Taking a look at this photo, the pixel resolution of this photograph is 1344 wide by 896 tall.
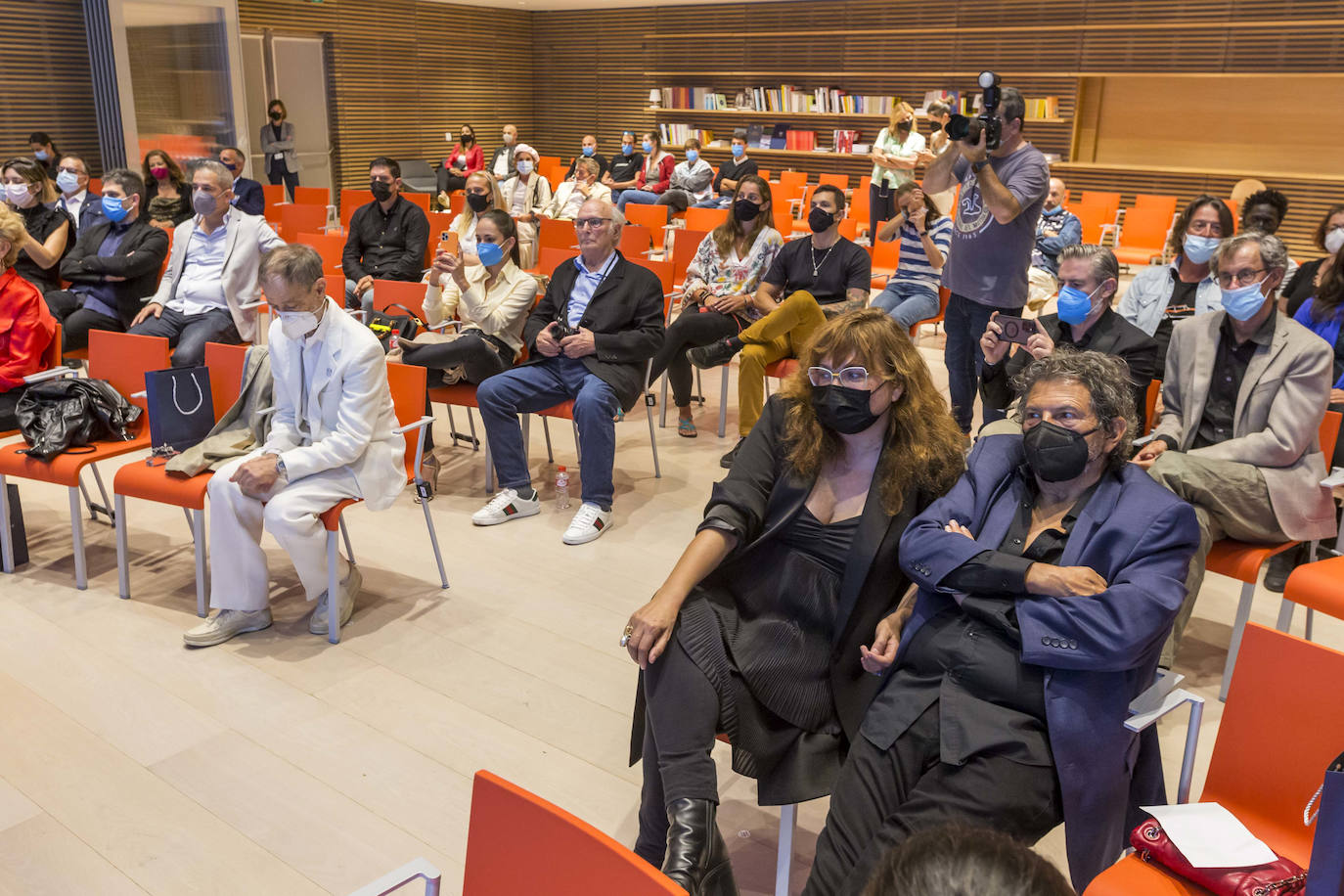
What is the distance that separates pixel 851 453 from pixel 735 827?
99cm

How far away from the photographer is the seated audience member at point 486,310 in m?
4.79

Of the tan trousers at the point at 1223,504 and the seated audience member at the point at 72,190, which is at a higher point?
the seated audience member at the point at 72,190

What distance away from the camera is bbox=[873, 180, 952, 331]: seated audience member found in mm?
5812

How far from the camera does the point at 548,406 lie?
15.5 ft

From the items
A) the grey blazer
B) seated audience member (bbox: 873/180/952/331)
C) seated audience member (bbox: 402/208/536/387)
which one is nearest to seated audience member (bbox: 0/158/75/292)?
seated audience member (bbox: 402/208/536/387)

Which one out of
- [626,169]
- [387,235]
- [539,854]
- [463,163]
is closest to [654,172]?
[626,169]

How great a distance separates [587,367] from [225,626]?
183cm

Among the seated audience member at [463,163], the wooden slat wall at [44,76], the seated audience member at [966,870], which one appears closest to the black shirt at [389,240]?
the seated audience member at [463,163]

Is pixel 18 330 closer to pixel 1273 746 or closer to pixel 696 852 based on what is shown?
pixel 696 852

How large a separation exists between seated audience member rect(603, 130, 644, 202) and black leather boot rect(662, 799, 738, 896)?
10206mm

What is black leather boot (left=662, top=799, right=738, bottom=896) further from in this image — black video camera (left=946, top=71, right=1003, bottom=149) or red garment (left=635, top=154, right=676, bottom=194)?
red garment (left=635, top=154, right=676, bottom=194)

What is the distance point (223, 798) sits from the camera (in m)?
2.75

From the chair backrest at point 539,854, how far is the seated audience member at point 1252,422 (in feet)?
7.73

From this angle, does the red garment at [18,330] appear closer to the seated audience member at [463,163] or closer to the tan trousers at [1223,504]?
the tan trousers at [1223,504]
